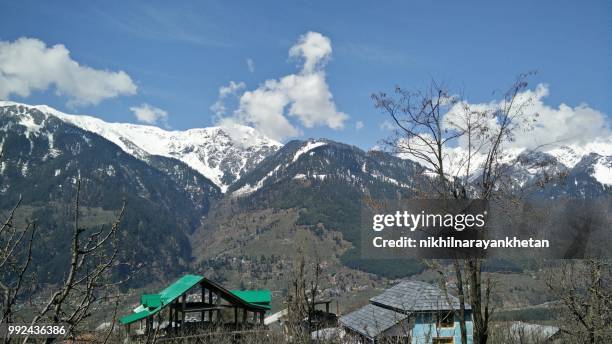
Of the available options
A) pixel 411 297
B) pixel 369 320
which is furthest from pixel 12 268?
pixel 411 297

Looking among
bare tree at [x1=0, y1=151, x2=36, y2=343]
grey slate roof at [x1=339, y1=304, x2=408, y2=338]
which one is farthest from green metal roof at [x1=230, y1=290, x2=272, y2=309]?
bare tree at [x1=0, y1=151, x2=36, y2=343]

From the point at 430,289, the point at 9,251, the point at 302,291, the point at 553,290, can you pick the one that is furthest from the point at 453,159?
the point at 430,289

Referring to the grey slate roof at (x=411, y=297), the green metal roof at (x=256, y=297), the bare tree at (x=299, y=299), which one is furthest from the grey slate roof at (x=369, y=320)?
the bare tree at (x=299, y=299)

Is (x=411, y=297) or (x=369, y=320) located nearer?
(x=369, y=320)

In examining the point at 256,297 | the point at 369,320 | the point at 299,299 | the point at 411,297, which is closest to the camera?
the point at 299,299

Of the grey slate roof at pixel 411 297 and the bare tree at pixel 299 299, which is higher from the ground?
the bare tree at pixel 299 299

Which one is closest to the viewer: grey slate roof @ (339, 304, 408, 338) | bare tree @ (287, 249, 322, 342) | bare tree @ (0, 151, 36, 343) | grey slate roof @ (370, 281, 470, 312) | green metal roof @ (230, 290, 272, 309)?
bare tree @ (0, 151, 36, 343)

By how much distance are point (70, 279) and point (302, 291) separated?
1125cm

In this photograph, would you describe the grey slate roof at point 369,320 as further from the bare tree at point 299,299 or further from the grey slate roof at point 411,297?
the bare tree at point 299,299

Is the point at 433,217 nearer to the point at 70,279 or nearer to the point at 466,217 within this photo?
the point at 466,217

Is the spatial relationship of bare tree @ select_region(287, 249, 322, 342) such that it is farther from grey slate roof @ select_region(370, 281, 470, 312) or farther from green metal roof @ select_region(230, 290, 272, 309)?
green metal roof @ select_region(230, 290, 272, 309)

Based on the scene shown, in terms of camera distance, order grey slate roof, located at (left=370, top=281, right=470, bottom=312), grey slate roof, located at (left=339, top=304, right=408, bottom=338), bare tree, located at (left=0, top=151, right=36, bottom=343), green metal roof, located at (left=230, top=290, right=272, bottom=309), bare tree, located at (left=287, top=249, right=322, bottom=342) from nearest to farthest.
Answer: bare tree, located at (left=0, top=151, right=36, bottom=343), bare tree, located at (left=287, top=249, right=322, bottom=342), grey slate roof, located at (left=339, top=304, right=408, bottom=338), grey slate roof, located at (left=370, top=281, right=470, bottom=312), green metal roof, located at (left=230, top=290, right=272, bottom=309)

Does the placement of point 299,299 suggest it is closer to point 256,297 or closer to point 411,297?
point 411,297

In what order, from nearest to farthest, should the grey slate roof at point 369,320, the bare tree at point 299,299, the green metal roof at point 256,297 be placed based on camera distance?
the bare tree at point 299,299 < the grey slate roof at point 369,320 < the green metal roof at point 256,297
